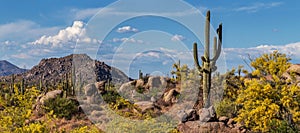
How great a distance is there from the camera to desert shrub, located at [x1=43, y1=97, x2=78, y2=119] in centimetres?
1897

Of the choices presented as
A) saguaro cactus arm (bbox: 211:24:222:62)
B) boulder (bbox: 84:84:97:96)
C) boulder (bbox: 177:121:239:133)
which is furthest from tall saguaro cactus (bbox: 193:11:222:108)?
boulder (bbox: 84:84:97:96)

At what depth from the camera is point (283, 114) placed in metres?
12.6

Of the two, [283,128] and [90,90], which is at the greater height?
[90,90]

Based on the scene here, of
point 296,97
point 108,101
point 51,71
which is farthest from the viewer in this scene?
point 51,71

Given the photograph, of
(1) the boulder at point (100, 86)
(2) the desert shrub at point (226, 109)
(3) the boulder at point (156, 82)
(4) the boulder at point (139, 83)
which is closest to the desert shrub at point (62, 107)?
(1) the boulder at point (100, 86)

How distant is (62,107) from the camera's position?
19250 millimetres

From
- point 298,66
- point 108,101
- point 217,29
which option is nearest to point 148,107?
point 108,101

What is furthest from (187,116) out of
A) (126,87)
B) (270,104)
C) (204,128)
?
(126,87)

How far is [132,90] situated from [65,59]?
4502 cm

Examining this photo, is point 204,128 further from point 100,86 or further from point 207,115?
point 100,86

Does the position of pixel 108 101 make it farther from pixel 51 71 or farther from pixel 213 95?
pixel 51 71

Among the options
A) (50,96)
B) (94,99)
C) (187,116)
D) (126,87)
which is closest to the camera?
(187,116)

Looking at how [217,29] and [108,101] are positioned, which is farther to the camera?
[108,101]

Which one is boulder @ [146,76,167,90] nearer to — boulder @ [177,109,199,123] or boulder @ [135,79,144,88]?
boulder @ [135,79,144,88]
